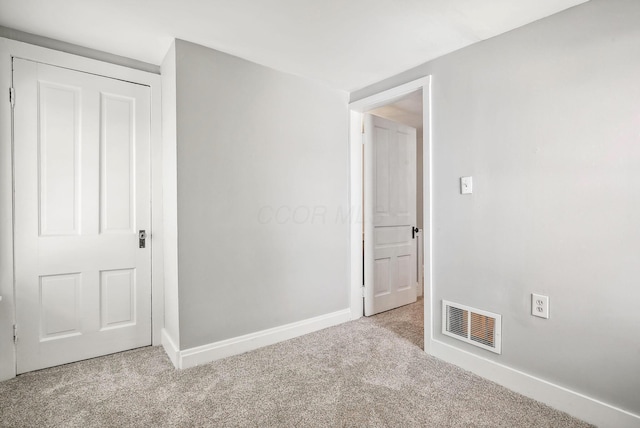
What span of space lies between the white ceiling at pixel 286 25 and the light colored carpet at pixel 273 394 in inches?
91.2

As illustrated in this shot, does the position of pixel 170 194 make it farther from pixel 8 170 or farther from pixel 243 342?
pixel 243 342

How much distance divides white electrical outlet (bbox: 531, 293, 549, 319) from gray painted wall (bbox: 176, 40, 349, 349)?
1.66m

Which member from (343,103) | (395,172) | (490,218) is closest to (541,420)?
(490,218)

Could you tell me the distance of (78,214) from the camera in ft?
7.57

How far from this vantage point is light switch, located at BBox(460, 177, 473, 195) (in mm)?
2252

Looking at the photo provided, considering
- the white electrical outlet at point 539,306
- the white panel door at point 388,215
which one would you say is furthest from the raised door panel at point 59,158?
the white electrical outlet at point 539,306

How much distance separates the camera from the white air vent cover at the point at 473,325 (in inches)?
83.4

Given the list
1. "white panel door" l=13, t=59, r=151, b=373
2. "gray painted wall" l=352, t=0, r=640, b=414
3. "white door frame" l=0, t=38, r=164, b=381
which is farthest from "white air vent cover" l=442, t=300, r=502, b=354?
"white door frame" l=0, t=38, r=164, b=381

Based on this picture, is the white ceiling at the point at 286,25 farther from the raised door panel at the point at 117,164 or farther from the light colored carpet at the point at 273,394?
the light colored carpet at the point at 273,394

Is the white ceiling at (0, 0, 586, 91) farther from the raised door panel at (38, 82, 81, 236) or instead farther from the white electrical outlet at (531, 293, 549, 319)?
the white electrical outlet at (531, 293, 549, 319)

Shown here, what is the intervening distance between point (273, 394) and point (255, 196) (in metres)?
1.44

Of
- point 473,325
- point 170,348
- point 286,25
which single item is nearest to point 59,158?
point 170,348

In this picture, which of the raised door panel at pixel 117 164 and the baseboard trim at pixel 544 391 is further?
the raised door panel at pixel 117 164

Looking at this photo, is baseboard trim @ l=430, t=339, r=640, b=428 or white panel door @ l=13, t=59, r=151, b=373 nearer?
baseboard trim @ l=430, t=339, r=640, b=428
